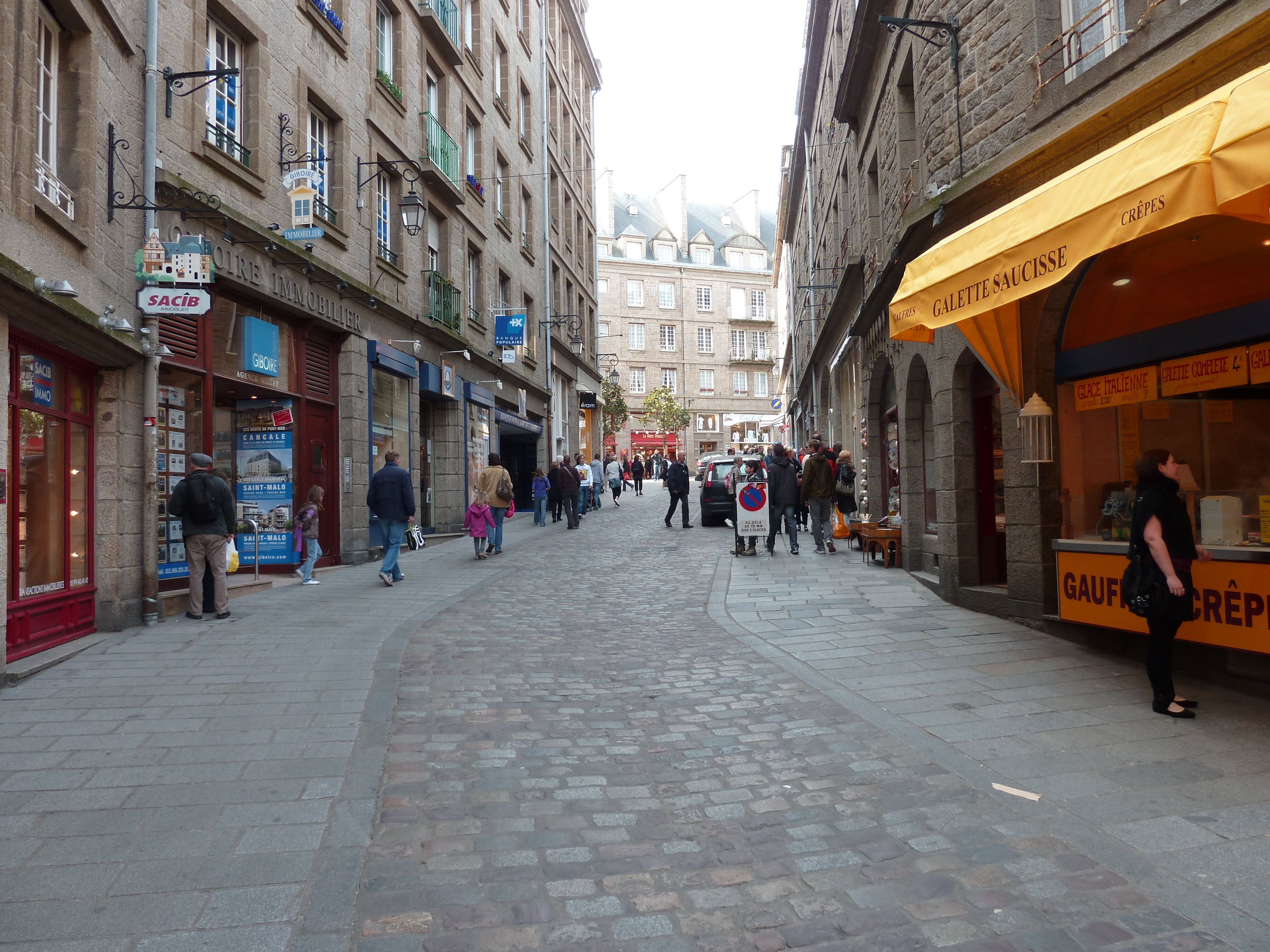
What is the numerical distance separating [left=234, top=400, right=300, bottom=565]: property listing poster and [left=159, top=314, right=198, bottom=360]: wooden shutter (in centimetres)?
198

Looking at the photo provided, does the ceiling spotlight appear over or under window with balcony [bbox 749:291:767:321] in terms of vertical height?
under

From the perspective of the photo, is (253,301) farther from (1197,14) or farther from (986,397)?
(1197,14)

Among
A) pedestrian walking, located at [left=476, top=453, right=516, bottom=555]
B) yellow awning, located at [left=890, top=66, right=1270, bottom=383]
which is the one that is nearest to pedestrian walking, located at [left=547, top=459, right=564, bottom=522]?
pedestrian walking, located at [left=476, top=453, right=516, bottom=555]

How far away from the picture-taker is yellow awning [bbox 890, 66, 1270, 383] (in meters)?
4.21

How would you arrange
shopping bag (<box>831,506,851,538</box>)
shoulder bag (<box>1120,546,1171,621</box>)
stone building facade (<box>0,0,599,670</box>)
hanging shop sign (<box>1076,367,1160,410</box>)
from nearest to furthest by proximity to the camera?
shoulder bag (<box>1120,546,1171,621</box>), hanging shop sign (<box>1076,367,1160,410</box>), stone building facade (<box>0,0,599,670</box>), shopping bag (<box>831,506,851,538</box>)

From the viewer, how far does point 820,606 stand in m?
9.68

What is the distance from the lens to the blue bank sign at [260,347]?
1124 cm

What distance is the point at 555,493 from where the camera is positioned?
925 inches

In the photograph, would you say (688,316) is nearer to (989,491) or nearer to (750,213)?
(750,213)

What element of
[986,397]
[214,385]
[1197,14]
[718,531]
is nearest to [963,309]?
[1197,14]

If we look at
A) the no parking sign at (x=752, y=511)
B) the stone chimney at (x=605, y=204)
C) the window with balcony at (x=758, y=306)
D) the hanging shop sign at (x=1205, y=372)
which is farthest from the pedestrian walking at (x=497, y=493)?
the window with balcony at (x=758, y=306)

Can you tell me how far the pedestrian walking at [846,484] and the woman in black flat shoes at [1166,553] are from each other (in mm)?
9865

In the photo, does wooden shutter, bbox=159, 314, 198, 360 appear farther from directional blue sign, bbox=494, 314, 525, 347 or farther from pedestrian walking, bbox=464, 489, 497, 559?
directional blue sign, bbox=494, 314, 525, 347

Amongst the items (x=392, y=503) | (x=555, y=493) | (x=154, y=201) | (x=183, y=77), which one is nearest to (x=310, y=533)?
(x=392, y=503)
